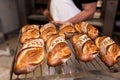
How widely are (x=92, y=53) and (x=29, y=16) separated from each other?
2107 mm

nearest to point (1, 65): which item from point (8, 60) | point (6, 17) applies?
point (8, 60)

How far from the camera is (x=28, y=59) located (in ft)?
1.77

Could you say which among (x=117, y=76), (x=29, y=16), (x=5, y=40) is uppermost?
(x=117, y=76)

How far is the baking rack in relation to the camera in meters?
0.48

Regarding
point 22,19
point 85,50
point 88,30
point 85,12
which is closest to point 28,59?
point 85,50

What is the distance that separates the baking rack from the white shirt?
428 mm

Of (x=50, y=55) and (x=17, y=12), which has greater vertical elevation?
(x=50, y=55)

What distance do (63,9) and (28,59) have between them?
0.69 m

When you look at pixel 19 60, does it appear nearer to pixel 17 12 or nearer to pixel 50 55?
pixel 50 55

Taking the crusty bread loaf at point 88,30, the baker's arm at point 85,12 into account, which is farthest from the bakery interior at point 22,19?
the crusty bread loaf at point 88,30

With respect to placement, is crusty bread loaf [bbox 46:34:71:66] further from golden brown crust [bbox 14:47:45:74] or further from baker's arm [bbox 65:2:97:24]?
baker's arm [bbox 65:2:97:24]

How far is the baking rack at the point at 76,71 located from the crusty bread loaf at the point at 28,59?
22mm

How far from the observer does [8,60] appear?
6.04 ft

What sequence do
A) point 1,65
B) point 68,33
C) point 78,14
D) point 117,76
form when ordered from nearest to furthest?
point 117,76
point 68,33
point 78,14
point 1,65
